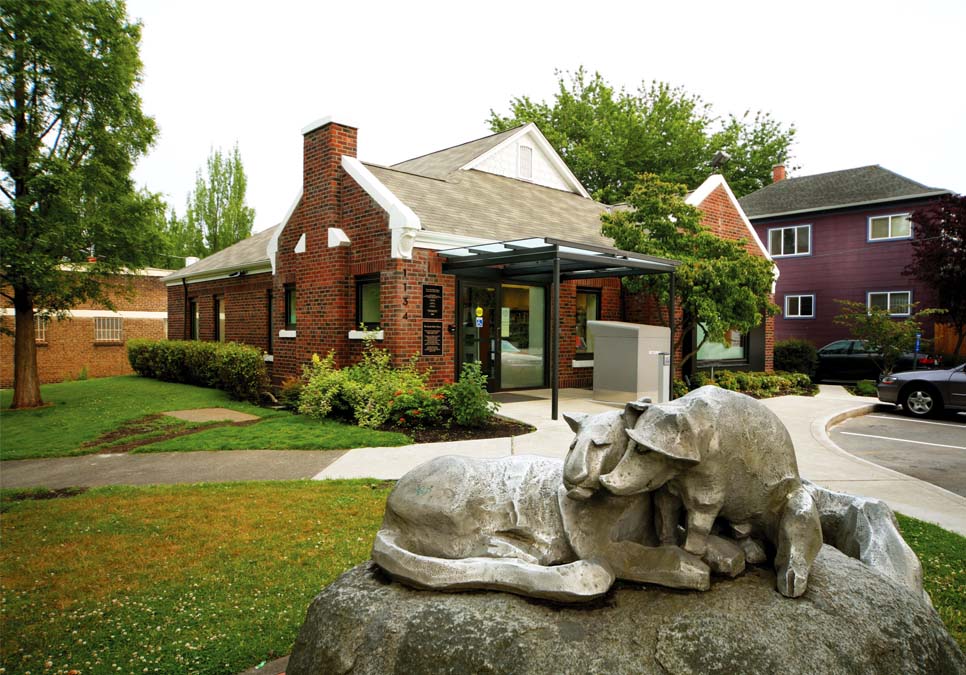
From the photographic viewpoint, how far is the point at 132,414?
12375 mm

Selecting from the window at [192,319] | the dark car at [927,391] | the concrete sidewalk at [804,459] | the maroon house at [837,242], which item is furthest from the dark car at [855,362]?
the window at [192,319]

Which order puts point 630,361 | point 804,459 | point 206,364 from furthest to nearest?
point 206,364 < point 630,361 < point 804,459

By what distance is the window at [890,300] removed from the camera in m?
22.4

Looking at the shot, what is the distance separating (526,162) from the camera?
63.6 feet

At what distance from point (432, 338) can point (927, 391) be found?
1060 centimetres

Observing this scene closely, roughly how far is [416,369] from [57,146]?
9387 millimetres

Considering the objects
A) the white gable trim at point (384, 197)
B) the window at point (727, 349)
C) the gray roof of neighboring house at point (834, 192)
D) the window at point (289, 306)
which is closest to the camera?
the white gable trim at point (384, 197)

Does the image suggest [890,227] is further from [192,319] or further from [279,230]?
[192,319]

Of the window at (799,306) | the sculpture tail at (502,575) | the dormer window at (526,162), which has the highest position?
the dormer window at (526,162)

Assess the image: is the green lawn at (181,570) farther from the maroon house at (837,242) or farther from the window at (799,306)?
the window at (799,306)

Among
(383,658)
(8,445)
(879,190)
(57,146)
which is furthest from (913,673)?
(879,190)

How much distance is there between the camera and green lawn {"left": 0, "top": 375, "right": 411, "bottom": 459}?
887 cm

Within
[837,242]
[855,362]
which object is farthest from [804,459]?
[837,242]

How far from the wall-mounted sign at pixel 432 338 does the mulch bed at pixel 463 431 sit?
94.3 inches
